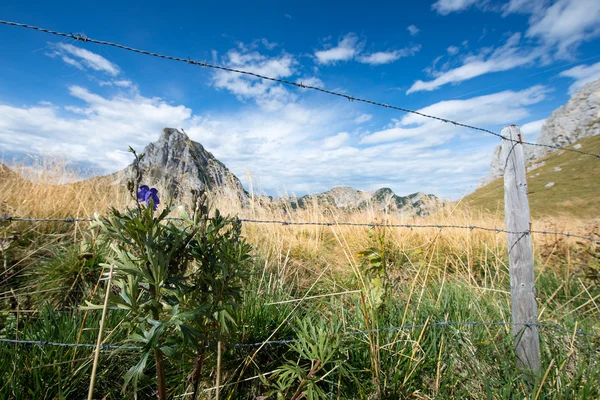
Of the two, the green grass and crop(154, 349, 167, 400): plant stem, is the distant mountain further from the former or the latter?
crop(154, 349, 167, 400): plant stem

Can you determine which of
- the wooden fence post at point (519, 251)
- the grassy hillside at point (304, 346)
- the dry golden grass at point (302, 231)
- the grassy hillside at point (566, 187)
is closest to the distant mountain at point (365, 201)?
the dry golden grass at point (302, 231)

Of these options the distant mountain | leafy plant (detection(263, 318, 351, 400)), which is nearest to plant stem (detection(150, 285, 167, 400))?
leafy plant (detection(263, 318, 351, 400))

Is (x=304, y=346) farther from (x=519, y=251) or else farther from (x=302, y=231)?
(x=302, y=231)

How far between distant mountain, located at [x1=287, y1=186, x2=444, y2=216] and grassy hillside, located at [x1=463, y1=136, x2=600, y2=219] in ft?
119

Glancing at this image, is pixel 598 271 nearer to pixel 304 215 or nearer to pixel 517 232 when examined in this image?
pixel 517 232

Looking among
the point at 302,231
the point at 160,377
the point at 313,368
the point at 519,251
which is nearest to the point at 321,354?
the point at 313,368

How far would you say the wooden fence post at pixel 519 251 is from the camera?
1667 millimetres

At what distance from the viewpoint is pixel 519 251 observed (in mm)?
1777

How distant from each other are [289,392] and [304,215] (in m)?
4.32

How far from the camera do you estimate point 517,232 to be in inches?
70.1

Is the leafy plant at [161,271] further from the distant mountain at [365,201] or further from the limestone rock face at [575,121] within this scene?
the limestone rock face at [575,121]

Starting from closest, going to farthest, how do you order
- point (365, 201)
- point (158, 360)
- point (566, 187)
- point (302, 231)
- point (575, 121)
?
point (158, 360), point (302, 231), point (365, 201), point (566, 187), point (575, 121)

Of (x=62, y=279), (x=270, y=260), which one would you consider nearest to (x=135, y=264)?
(x=62, y=279)

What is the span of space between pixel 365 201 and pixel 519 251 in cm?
376
